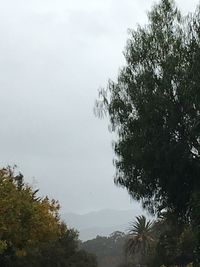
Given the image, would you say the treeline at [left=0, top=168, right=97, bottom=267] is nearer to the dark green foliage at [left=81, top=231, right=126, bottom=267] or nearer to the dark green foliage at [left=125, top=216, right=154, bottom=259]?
the dark green foliage at [left=125, top=216, right=154, bottom=259]

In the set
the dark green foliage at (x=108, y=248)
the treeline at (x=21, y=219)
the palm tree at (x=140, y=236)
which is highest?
the dark green foliage at (x=108, y=248)

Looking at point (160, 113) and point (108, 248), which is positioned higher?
point (108, 248)

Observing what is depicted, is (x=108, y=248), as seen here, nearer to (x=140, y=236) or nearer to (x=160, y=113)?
(x=140, y=236)

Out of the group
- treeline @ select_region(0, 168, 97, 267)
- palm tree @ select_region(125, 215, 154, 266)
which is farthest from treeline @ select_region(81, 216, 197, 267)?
treeline @ select_region(0, 168, 97, 267)

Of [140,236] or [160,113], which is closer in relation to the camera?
[160,113]

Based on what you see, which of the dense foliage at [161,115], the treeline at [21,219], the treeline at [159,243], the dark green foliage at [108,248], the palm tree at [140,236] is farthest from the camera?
the dark green foliage at [108,248]

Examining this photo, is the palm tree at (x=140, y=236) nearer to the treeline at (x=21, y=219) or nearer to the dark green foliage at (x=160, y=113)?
the treeline at (x=21, y=219)

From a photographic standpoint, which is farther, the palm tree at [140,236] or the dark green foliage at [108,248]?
the dark green foliage at [108,248]

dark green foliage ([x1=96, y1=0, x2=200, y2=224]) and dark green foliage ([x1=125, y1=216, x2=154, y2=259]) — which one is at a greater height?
dark green foliage ([x1=125, y1=216, x2=154, y2=259])

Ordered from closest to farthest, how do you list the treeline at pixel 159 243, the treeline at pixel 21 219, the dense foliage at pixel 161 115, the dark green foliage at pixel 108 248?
1. the dense foliage at pixel 161 115
2. the treeline at pixel 21 219
3. the treeline at pixel 159 243
4. the dark green foliage at pixel 108 248

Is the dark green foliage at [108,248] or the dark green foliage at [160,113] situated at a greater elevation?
the dark green foliage at [108,248]

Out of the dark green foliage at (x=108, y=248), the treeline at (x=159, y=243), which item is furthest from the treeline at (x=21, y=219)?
the dark green foliage at (x=108, y=248)

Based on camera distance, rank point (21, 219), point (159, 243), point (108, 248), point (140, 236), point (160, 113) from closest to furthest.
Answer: point (160, 113)
point (21, 219)
point (159, 243)
point (140, 236)
point (108, 248)

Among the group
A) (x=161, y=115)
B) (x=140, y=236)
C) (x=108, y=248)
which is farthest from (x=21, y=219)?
(x=108, y=248)
